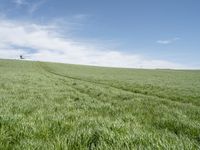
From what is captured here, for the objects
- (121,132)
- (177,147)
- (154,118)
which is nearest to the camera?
(177,147)

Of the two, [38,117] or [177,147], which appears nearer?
[177,147]

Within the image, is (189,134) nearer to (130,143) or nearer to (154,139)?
(154,139)

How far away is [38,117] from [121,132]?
304 centimetres

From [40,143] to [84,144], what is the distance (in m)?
0.86

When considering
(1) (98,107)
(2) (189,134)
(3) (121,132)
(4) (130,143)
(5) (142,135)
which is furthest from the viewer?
(1) (98,107)

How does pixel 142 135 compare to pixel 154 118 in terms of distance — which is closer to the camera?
pixel 142 135

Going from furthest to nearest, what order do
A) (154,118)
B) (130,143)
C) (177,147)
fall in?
(154,118)
(130,143)
(177,147)

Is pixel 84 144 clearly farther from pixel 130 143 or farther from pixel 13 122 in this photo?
pixel 13 122

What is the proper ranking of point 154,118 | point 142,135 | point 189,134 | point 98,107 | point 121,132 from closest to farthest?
1. point 142,135
2. point 121,132
3. point 189,134
4. point 154,118
5. point 98,107

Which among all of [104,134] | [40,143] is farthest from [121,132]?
[40,143]

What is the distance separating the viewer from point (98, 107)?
11078mm

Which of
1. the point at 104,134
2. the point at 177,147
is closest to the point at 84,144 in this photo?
the point at 104,134

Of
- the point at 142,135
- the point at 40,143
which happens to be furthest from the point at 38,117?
the point at 142,135

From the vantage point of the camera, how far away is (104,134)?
553 centimetres
